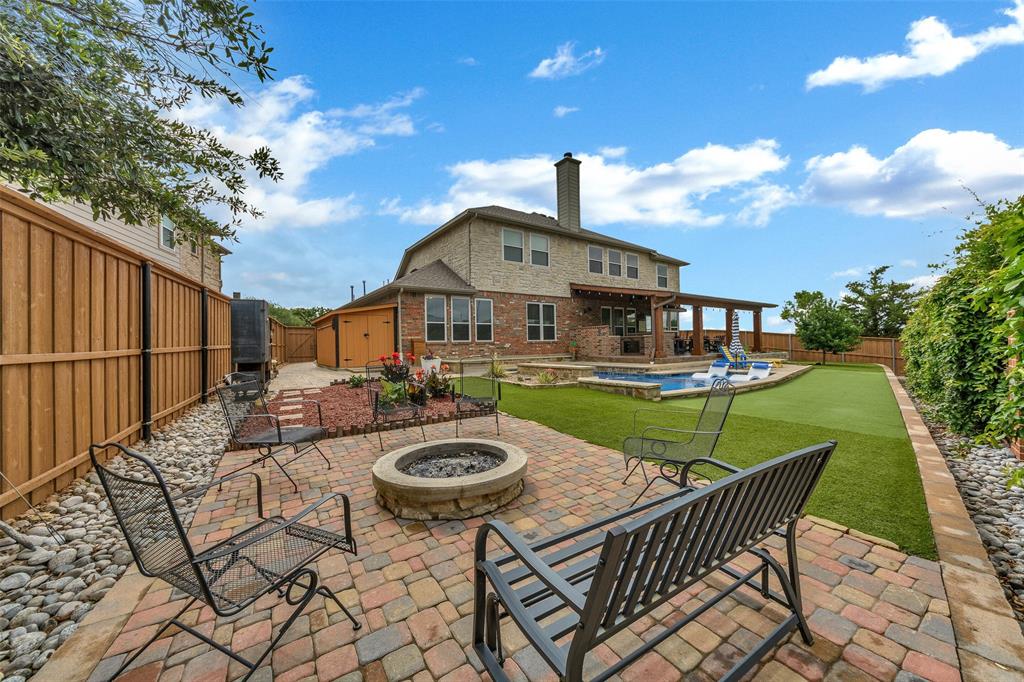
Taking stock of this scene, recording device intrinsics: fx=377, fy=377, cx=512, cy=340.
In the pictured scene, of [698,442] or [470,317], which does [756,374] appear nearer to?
[470,317]

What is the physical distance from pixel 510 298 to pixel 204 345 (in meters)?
10.8

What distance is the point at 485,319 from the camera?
1589 centimetres

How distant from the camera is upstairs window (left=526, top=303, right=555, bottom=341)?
674 inches

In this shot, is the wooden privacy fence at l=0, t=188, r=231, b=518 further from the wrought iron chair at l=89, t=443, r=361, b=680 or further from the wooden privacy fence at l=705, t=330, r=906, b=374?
the wooden privacy fence at l=705, t=330, r=906, b=374

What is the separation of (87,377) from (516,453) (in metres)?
4.63

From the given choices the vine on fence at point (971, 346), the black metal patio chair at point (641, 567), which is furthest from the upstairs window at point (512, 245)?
the black metal patio chair at point (641, 567)

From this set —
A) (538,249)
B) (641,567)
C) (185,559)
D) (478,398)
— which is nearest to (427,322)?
(538,249)

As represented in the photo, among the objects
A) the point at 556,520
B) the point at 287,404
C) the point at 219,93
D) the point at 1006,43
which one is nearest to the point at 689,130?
the point at 1006,43

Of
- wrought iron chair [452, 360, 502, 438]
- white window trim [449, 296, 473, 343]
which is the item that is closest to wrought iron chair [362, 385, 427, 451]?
wrought iron chair [452, 360, 502, 438]

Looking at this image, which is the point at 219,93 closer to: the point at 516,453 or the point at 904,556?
the point at 516,453

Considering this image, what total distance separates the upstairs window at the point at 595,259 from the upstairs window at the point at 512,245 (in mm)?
4247

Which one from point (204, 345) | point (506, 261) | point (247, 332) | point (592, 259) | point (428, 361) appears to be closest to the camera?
point (204, 345)

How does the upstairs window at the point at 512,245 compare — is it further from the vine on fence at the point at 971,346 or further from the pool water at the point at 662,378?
the vine on fence at the point at 971,346

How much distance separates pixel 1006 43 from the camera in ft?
15.4
